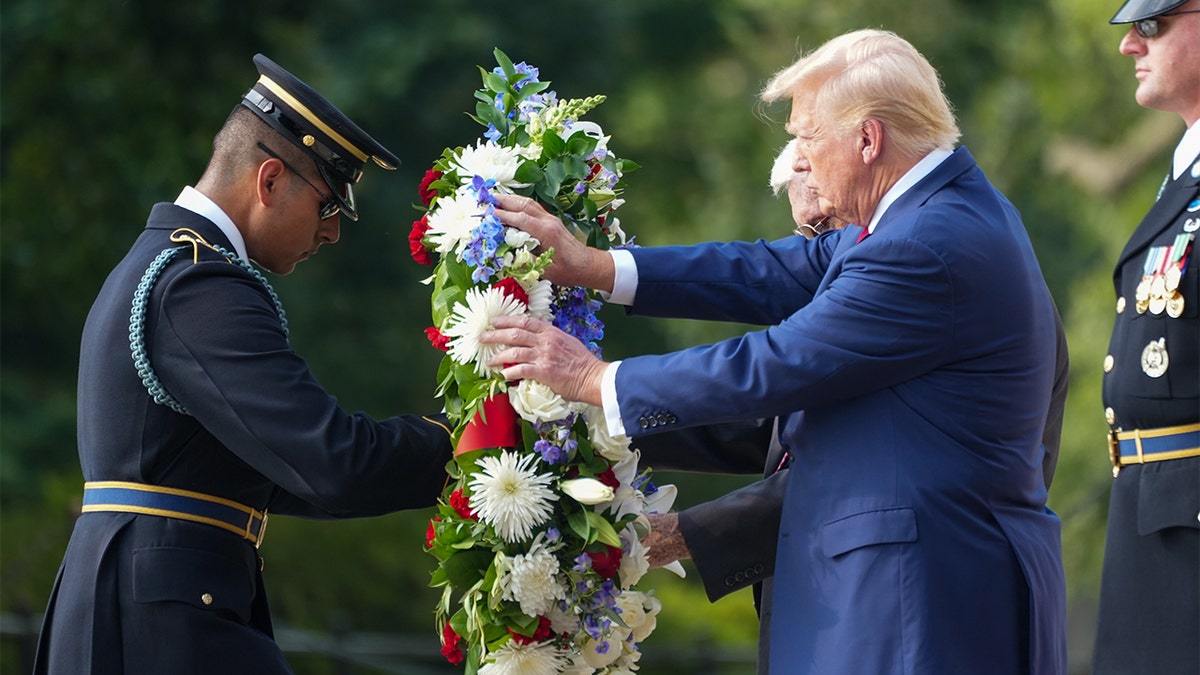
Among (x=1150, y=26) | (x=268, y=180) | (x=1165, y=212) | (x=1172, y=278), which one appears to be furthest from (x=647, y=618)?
(x=1150, y=26)

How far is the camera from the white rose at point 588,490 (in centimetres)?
345

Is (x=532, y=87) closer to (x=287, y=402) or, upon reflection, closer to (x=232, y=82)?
(x=287, y=402)

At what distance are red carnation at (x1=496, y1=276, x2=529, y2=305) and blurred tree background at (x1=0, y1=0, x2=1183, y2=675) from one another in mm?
961

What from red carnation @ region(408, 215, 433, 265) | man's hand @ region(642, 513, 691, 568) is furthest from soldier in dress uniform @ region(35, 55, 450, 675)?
man's hand @ region(642, 513, 691, 568)

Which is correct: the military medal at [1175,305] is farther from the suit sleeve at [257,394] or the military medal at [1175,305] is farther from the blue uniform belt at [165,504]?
the blue uniform belt at [165,504]

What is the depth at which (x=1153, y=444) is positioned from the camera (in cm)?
418

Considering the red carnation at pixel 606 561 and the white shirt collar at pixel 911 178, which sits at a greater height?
the white shirt collar at pixel 911 178

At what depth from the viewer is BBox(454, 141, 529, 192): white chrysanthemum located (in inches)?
141

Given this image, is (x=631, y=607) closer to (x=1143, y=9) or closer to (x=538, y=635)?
(x=538, y=635)

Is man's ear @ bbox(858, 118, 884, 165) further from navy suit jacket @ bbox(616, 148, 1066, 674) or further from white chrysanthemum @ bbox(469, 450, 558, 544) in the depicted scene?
white chrysanthemum @ bbox(469, 450, 558, 544)

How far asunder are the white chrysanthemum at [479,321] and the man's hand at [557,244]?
0.16 meters

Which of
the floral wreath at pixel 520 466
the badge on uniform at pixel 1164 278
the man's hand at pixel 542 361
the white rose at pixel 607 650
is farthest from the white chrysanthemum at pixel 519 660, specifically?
the badge on uniform at pixel 1164 278

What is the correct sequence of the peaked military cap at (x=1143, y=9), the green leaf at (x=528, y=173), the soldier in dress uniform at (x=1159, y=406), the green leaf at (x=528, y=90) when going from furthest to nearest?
the peaked military cap at (x=1143, y=9) → the soldier in dress uniform at (x=1159, y=406) → the green leaf at (x=528, y=90) → the green leaf at (x=528, y=173)

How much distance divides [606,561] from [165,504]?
106cm
